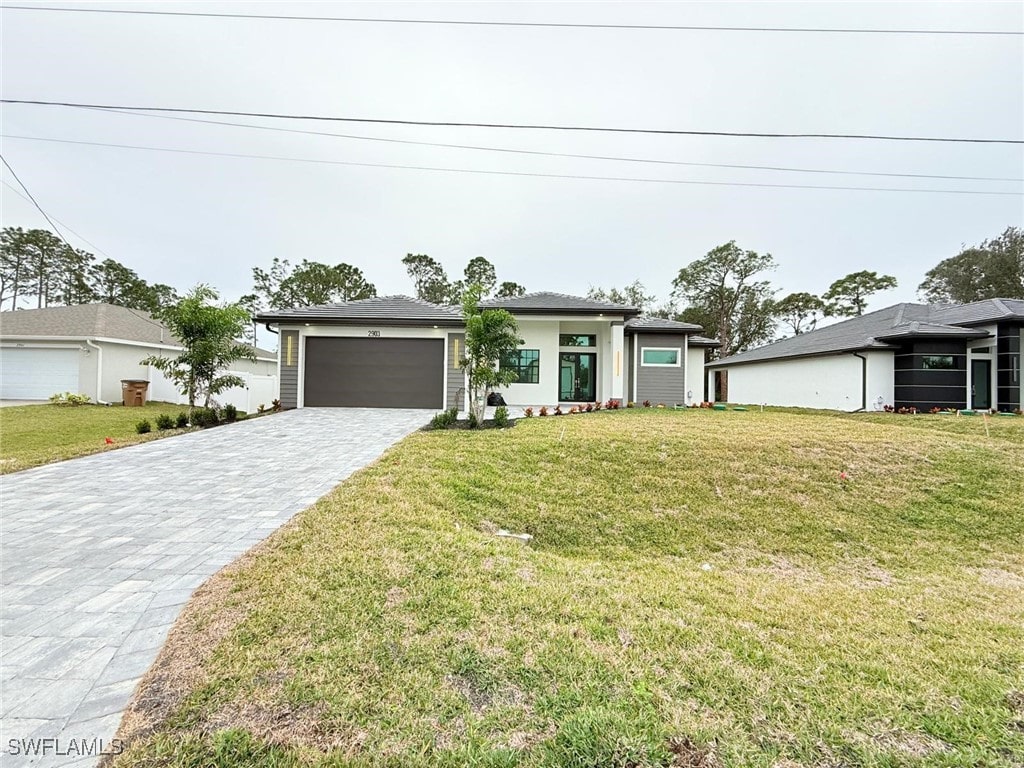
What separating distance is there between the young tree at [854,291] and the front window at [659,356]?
73.8 feet

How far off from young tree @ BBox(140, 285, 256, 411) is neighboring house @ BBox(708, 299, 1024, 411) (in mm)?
19323

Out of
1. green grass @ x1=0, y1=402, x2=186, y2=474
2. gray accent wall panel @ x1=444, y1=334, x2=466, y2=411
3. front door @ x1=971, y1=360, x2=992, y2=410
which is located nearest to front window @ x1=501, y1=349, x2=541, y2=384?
gray accent wall panel @ x1=444, y1=334, x2=466, y2=411

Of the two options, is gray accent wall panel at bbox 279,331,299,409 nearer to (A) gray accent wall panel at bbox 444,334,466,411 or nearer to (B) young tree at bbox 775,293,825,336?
(A) gray accent wall panel at bbox 444,334,466,411

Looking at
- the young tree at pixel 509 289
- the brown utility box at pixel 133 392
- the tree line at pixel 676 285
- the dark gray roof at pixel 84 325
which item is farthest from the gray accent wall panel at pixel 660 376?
the young tree at pixel 509 289

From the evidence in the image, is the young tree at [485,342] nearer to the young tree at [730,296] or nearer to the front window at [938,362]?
the front window at [938,362]

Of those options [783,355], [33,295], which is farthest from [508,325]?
[33,295]

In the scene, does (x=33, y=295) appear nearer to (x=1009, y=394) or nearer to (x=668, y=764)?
(x=668, y=764)

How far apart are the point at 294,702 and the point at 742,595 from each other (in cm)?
317

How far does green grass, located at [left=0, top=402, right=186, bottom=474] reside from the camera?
6.89 meters

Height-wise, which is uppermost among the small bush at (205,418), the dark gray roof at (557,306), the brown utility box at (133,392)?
the dark gray roof at (557,306)

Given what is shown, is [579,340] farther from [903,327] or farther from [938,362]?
[938,362]

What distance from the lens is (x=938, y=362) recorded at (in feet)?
44.6

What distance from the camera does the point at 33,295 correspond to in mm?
27812

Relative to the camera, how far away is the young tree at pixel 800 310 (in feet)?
97.2
